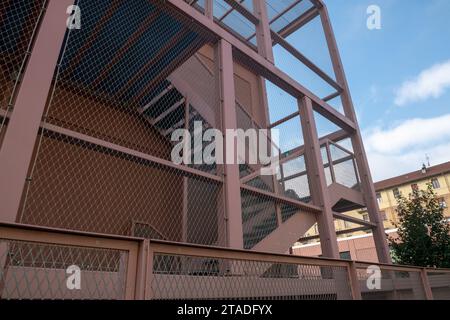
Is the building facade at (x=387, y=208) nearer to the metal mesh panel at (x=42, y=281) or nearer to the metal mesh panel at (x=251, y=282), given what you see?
the metal mesh panel at (x=251, y=282)

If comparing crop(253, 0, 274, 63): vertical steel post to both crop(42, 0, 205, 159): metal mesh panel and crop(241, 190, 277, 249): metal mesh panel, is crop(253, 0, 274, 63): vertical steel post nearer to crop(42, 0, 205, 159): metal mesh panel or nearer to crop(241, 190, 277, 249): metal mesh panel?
crop(42, 0, 205, 159): metal mesh panel

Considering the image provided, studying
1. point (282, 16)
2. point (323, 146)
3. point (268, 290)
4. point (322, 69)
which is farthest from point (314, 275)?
point (282, 16)

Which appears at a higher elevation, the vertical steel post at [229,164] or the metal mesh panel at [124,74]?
the metal mesh panel at [124,74]

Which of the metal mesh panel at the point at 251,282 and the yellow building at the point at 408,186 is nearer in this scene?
the metal mesh panel at the point at 251,282

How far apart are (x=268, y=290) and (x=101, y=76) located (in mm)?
4271

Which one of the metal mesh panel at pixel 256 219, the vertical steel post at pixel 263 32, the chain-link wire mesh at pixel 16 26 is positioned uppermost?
the vertical steel post at pixel 263 32

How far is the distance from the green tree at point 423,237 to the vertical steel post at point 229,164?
699 cm

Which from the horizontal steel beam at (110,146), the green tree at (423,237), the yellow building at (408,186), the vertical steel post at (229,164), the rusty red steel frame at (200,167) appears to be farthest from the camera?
the yellow building at (408,186)

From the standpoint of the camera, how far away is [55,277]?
2221 millimetres

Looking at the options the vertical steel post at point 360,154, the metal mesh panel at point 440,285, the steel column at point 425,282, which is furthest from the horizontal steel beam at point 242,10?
the metal mesh panel at point 440,285

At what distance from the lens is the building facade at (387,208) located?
81.6 ft

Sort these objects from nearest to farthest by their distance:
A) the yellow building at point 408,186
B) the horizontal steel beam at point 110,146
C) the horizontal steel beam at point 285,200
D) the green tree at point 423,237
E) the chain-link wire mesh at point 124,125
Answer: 1. the horizontal steel beam at point 110,146
2. the horizontal steel beam at point 285,200
3. the chain-link wire mesh at point 124,125
4. the green tree at point 423,237
5. the yellow building at point 408,186

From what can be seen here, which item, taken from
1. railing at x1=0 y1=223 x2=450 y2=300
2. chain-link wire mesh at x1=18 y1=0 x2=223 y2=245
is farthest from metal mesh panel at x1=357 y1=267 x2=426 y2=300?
chain-link wire mesh at x1=18 y1=0 x2=223 y2=245
